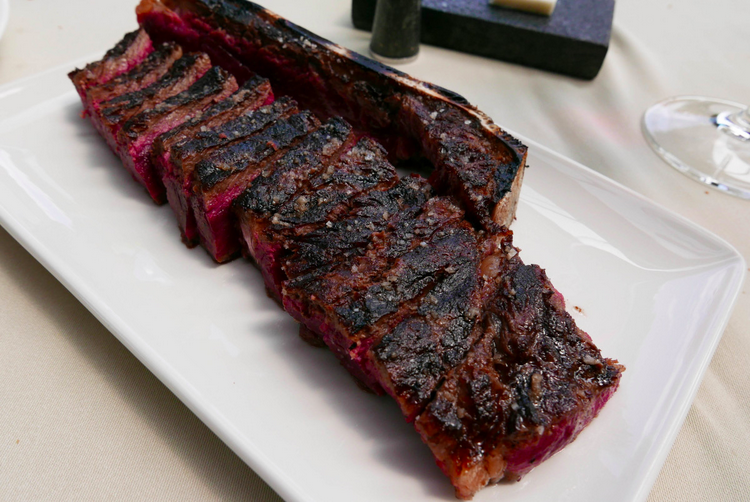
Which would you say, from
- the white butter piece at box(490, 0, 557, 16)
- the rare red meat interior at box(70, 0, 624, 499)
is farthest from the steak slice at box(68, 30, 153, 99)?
the white butter piece at box(490, 0, 557, 16)

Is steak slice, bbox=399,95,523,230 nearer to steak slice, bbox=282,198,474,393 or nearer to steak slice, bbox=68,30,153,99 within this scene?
steak slice, bbox=282,198,474,393

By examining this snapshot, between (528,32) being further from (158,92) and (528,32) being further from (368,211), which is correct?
(158,92)

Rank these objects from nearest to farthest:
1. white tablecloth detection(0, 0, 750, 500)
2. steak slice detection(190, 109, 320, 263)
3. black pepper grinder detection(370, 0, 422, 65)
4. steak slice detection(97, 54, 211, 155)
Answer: white tablecloth detection(0, 0, 750, 500), steak slice detection(190, 109, 320, 263), steak slice detection(97, 54, 211, 155), black pepper grinder detection(370, 0, 422, 65)

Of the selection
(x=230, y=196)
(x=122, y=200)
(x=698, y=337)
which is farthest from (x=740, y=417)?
(x=122, y=200)

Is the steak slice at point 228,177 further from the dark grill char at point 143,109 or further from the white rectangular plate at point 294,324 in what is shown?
the dark grill char at point 143,109

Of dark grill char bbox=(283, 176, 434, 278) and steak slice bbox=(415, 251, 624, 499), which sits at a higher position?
dark grill char bbox=(283, 176, 434, 278)

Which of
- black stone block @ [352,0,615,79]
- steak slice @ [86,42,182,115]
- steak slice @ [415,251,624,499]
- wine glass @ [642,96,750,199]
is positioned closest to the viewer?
steak slice @ [415,251,624,499]

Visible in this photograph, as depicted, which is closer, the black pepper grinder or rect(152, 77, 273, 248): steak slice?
rect(152, 77, 273, 248): steak slice

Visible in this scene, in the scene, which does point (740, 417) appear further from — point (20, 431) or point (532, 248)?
point (20, 431)
